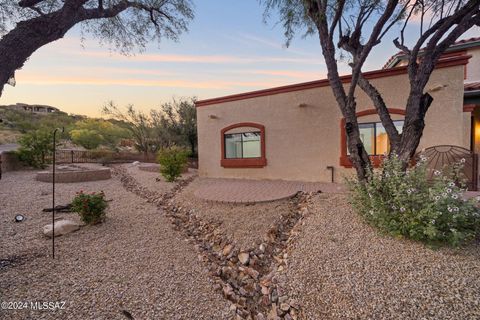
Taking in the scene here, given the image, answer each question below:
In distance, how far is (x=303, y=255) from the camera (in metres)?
3.88

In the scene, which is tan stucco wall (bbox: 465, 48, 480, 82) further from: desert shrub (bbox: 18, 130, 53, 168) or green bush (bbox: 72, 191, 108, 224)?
desert shrub (bbox: 18, 130, 53, 168)

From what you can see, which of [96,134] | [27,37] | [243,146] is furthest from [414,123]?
[96,134]

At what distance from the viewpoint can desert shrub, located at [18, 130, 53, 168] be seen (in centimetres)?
1237

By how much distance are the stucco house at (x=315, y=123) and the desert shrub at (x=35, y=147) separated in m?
8.82

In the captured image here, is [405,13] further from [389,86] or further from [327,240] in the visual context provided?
[327,240]

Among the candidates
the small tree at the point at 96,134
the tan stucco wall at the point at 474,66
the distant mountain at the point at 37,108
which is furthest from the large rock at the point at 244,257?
the distant mountain at the point at 37,108

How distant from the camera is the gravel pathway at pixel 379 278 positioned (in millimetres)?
2723

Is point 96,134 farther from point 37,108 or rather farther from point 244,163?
point 37,108

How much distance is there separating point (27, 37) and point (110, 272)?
389 centimetres

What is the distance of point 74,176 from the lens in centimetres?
1042

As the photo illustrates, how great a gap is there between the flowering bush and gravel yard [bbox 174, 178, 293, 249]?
2.15 meters

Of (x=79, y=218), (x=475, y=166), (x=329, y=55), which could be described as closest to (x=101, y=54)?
(x=79, y=218)

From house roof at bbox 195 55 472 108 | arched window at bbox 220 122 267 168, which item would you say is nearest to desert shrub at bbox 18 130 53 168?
house roof at bbox 195 55 472 108

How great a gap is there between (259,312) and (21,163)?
15401 mm
